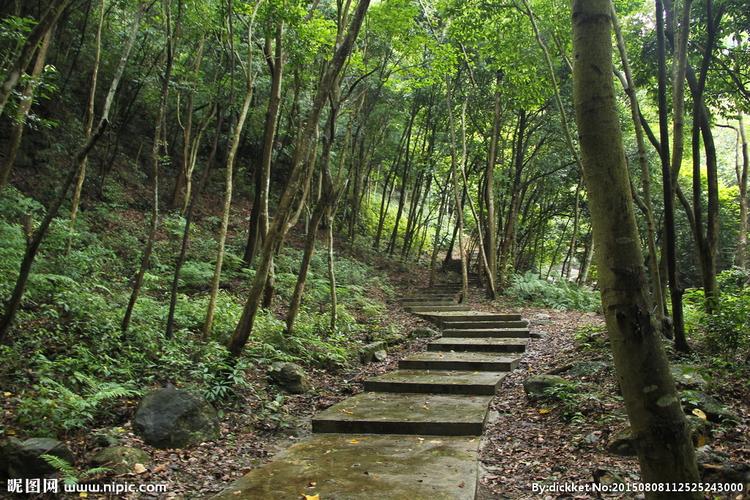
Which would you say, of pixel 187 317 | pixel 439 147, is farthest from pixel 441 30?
pixel 187 317

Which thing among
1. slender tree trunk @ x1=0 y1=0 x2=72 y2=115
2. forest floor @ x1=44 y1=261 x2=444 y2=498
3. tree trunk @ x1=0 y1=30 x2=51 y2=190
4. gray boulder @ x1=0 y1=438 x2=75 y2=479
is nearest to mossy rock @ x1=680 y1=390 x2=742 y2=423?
forest floor @ x1=44 y1=261 x2=444 y2=498

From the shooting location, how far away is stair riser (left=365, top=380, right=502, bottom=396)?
20.7ft

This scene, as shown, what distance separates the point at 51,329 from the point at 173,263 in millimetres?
5634

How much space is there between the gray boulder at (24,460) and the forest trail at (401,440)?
131cm

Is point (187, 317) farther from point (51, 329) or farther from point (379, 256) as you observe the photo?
point (379, 256)

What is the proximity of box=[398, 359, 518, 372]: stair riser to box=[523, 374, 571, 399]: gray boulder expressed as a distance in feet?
5.13

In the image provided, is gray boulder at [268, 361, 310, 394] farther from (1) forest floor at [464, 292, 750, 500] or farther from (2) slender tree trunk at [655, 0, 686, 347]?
(2) slender tree trunk at [655, 0, 686, 347]

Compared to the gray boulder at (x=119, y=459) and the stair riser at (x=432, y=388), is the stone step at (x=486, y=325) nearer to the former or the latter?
the stair riser at (x=432, y=388)

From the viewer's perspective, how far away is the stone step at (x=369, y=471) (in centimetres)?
357

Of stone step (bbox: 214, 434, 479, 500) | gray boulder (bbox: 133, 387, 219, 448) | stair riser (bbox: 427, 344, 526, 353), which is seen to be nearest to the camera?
stone step (bbox: 214, 434, 479, 500)

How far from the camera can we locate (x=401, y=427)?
5.10 meters

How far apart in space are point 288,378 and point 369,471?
9.85 ft

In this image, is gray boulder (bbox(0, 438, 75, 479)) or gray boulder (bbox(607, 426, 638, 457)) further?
gray boulder (bbox(607, 426, 638, 457))

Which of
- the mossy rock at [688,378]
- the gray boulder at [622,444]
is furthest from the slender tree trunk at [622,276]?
the mossy rock at [688,378]
